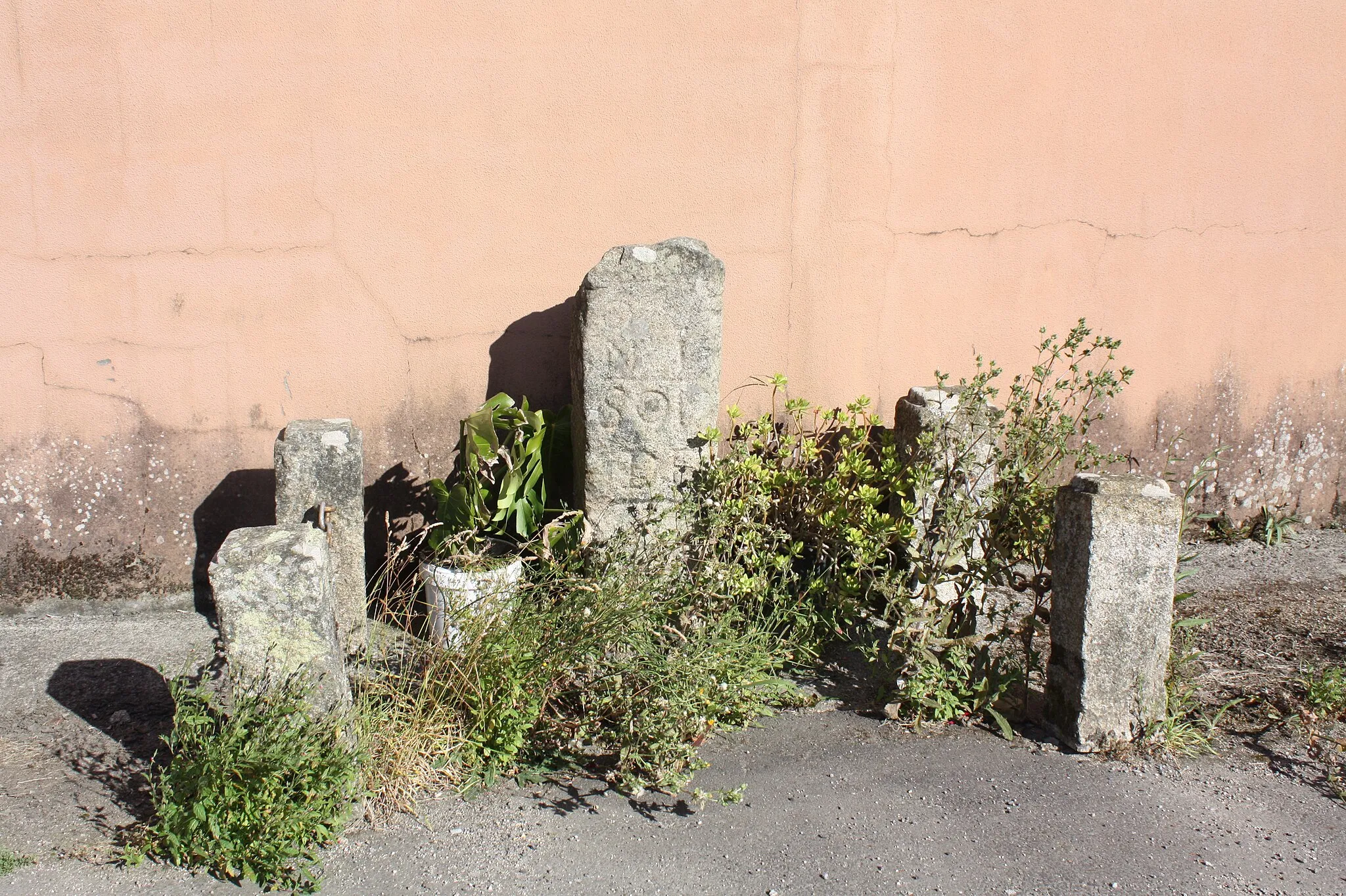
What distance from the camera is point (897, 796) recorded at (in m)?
2.86

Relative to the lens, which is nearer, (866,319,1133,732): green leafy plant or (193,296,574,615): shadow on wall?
(866,319,1133,732): green leafy plant

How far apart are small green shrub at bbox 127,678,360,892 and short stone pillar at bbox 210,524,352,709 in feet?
0.19

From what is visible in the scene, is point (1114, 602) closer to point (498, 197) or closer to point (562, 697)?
point (562, 697)

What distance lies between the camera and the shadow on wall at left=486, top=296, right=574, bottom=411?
4133mm

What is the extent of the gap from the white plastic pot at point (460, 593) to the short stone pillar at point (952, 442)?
1344mm

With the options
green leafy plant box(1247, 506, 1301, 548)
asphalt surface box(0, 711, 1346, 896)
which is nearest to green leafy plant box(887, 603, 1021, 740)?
asphalt surface box(0, 711, 1346, 896)

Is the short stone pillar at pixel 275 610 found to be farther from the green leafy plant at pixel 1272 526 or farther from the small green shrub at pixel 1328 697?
the green leafy plant at pixel 1272 526

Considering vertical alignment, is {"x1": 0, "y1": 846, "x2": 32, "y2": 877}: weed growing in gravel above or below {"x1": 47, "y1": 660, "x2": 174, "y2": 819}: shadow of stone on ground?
below

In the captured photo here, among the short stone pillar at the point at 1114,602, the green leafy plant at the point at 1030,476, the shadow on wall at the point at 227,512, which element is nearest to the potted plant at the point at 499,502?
the shadow on wall at the point at 227,512

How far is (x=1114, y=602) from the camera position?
9.65 ft

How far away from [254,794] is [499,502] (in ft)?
4.51

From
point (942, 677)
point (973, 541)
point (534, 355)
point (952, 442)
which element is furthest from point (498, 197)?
point (942, 677)

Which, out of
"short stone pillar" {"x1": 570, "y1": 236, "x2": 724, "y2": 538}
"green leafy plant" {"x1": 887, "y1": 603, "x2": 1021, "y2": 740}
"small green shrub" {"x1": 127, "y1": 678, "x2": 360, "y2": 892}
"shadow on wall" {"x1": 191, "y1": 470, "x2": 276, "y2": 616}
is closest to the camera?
"small green shrub" {"x1": 127, "y1": 678, "x2": 360, "y2": 892}

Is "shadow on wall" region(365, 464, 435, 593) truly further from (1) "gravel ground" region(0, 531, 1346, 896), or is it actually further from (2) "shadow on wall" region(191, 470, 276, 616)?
(1) "gravel ground" region(0, 531, 1346, 896)
